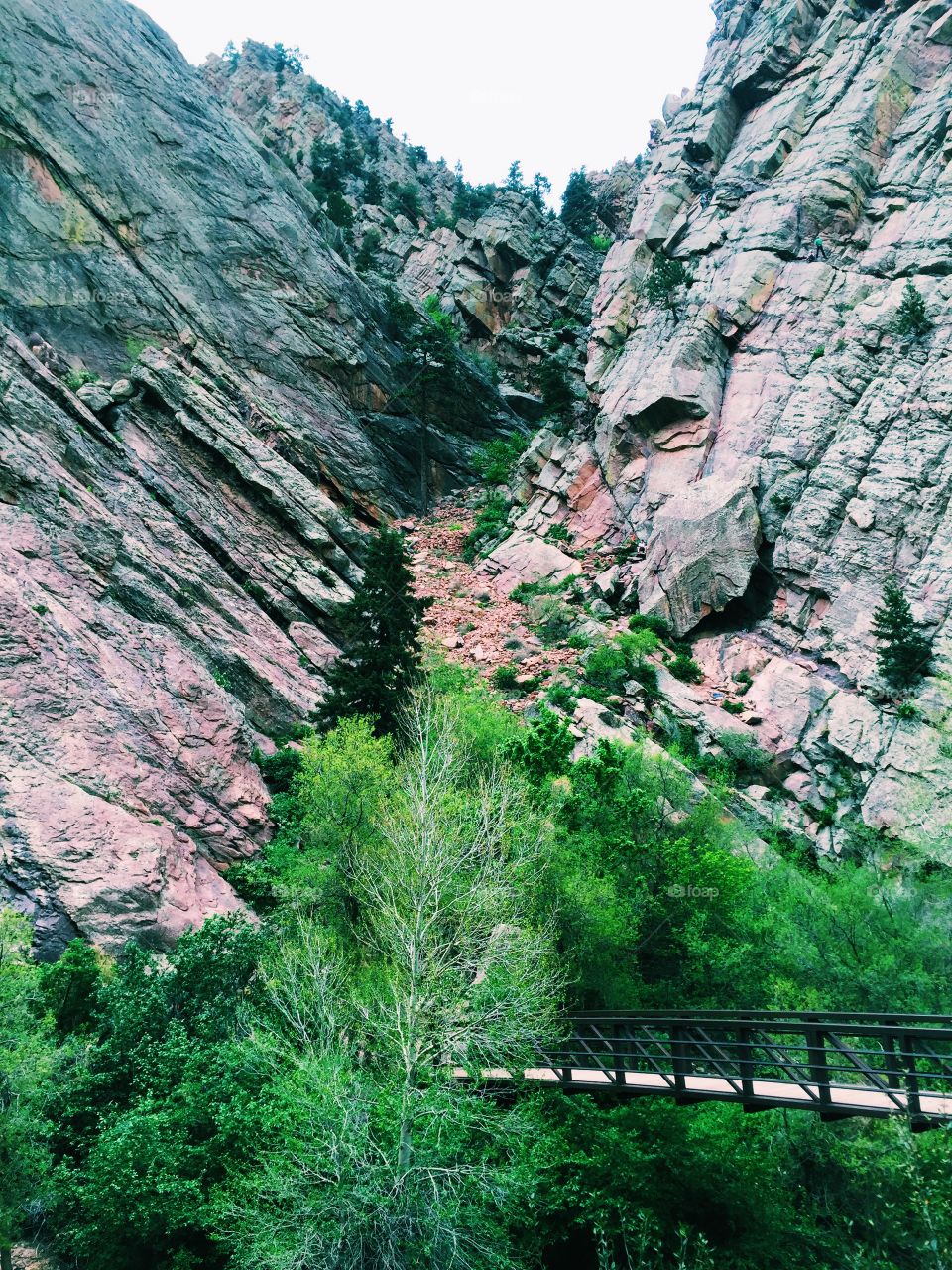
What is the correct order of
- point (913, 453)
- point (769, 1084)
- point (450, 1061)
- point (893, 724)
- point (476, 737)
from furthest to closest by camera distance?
1. point (913, 453)
2. point (893, 724)
3. point (476, 737)
4. point (450, 1061)
5. point (769, 1084)

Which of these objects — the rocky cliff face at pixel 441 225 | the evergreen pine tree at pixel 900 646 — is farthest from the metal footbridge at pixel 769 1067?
the rocky cliff face at pixel 441 225

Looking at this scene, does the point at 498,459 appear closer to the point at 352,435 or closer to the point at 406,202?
the point at 352,435

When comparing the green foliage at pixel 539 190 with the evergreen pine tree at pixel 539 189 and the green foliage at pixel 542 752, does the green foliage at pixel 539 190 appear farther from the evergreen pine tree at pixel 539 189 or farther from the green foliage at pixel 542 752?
the green foliage at pixel 542 752

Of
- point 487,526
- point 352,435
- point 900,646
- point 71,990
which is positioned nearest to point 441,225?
point 352,435

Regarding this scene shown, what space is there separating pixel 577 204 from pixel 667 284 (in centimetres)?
3277

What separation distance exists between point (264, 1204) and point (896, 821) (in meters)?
20.3

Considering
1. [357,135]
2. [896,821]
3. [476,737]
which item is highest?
[357,135]

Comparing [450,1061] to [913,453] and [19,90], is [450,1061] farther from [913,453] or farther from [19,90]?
[19,90]

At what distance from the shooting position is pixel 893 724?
25.5 m

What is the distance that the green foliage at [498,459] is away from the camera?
50.2 m

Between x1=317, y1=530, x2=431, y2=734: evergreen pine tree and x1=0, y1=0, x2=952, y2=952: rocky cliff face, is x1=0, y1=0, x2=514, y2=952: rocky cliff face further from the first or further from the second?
x1=317, y1=530, x2=431, y2=734: evergreen pine tree

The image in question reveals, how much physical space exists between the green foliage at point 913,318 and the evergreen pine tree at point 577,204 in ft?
139

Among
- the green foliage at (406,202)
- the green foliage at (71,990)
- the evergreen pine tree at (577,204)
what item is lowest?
the green foliage at (71,990)

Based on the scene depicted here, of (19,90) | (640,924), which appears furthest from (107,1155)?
(19,90)
